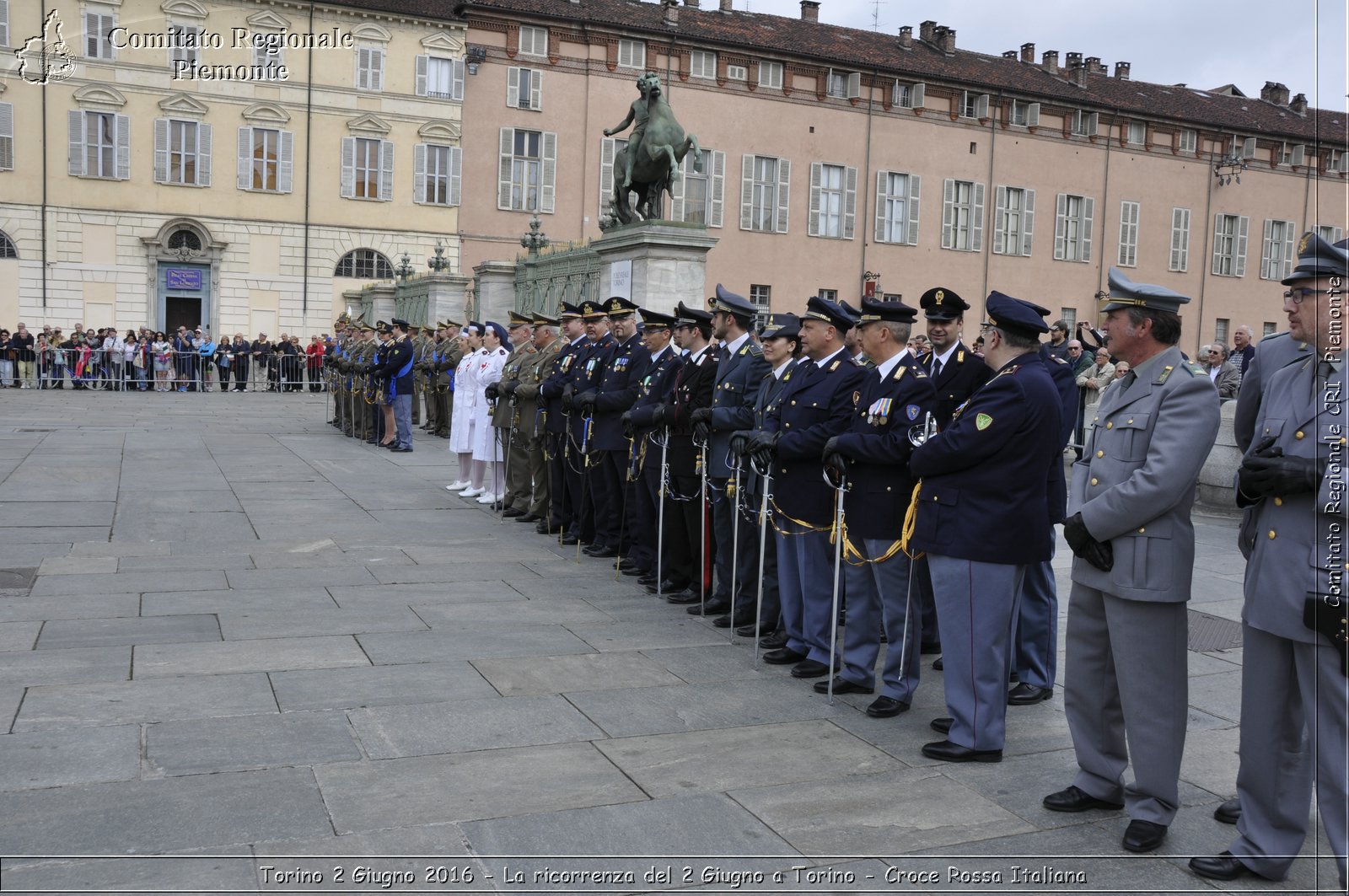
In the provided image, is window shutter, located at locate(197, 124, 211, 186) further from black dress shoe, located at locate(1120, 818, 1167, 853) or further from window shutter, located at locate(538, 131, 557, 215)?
black dress shoe, located at locate(1120, 818, 1167, 853)

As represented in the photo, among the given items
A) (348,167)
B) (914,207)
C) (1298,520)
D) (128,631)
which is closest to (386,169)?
(348,167)

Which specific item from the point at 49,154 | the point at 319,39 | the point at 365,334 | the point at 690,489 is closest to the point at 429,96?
the point at 319,39

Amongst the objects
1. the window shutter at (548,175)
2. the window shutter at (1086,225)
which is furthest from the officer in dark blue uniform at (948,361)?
the window shutter at (1086,225)

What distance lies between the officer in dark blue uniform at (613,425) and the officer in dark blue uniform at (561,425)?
48 centimetres

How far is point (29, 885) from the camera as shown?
3787mm

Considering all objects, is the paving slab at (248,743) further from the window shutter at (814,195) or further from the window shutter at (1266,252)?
the window shutter at (1266,252)

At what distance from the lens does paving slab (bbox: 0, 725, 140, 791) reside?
4703 millimetres

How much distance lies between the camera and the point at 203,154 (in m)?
37.3

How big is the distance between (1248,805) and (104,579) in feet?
24.2

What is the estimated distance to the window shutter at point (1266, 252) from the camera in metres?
51.0

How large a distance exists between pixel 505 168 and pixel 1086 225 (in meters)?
22.9

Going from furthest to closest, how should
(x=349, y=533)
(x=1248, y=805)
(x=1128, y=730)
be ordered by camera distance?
(x=349, y=533) < (x=1128, y=730) < (x=1248, y=805)

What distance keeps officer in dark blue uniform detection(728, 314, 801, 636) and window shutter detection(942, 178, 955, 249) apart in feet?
129

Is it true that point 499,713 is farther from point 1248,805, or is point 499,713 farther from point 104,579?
point 104,579
